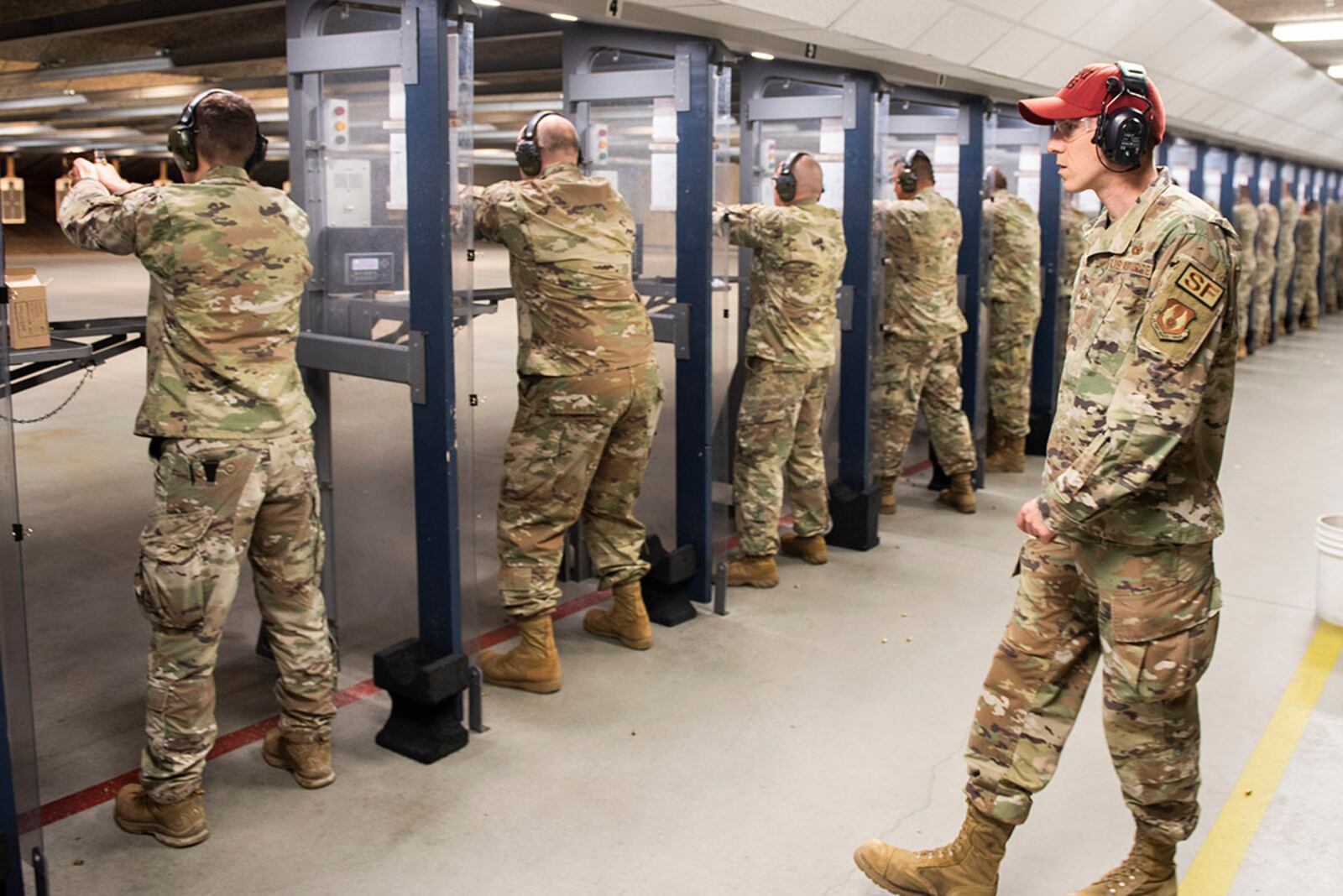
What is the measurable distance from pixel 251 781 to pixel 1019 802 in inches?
83.2

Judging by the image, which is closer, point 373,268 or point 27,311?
point 27,311

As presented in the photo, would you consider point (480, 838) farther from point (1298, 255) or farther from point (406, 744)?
point (1298, 255)

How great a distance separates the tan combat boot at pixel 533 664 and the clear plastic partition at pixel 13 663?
1648 mm

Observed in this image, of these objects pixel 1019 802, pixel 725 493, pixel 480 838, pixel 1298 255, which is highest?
pixel 1298 255

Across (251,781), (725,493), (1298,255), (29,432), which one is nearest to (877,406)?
(725,493)

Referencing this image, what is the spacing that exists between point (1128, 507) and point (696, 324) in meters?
2.50

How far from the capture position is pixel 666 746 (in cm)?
370

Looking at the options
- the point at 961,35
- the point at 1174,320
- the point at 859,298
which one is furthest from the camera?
the point at 859,298

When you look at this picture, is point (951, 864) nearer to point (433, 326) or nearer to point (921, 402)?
point (433, 326)

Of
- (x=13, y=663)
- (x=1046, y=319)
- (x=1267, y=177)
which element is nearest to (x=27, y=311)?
(x=13, y=663)

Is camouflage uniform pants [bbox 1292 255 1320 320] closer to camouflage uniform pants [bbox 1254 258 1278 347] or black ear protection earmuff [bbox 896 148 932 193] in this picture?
camouflage uniform pants [bbox 1254 258 1278 347]

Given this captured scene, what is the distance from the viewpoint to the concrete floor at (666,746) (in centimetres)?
303

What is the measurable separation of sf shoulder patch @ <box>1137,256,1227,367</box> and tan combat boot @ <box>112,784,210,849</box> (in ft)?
8.39

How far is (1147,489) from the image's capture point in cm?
249
